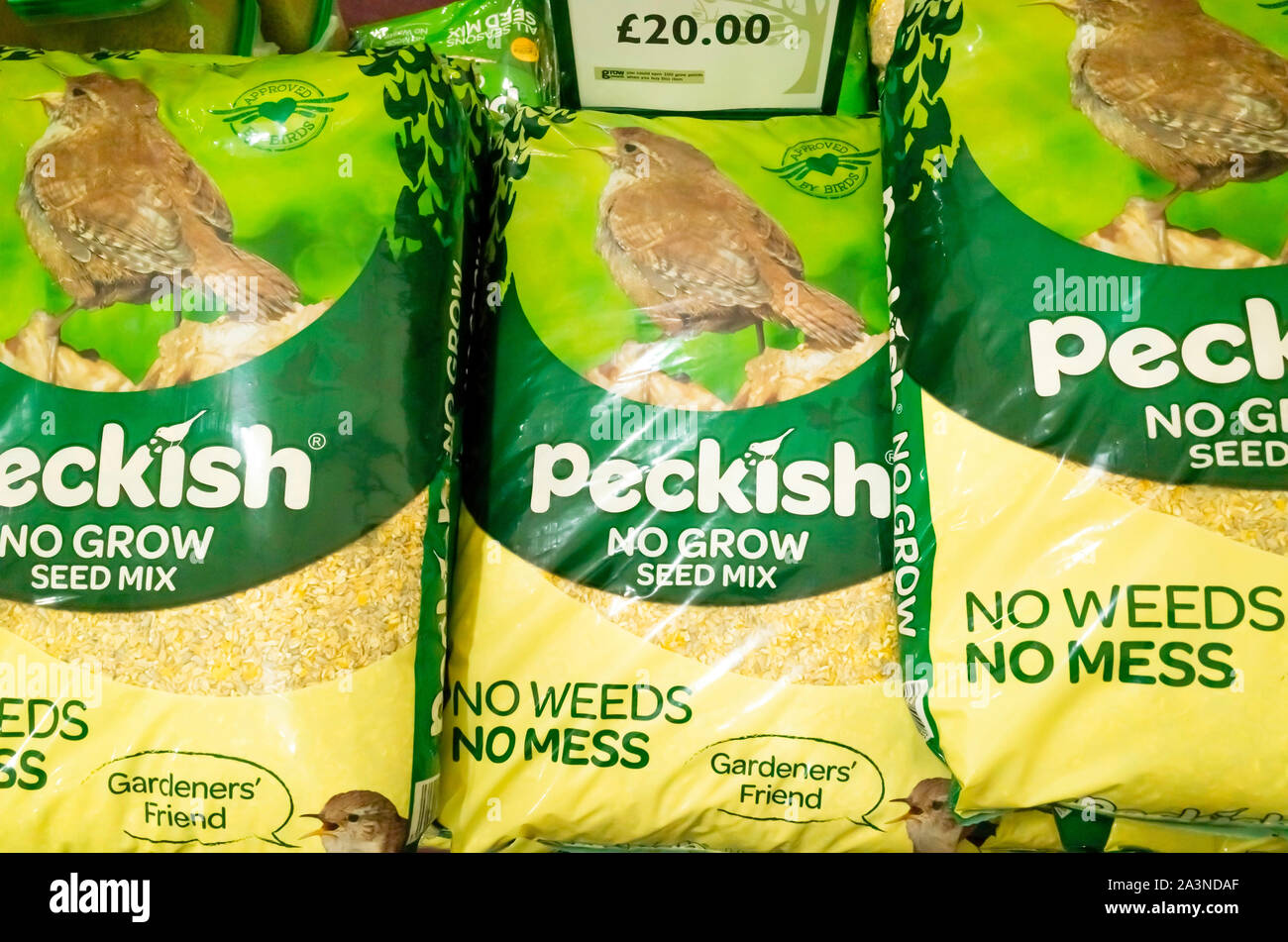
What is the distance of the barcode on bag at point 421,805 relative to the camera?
2.86ft

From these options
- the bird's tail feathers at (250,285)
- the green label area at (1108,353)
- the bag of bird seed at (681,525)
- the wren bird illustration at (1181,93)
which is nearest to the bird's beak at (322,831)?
the bag of bird seed at (681,525)

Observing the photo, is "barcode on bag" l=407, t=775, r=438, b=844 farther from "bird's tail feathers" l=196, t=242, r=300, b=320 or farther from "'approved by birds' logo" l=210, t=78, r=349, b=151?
"'approved by birds' logo" l=210, t=78, r=349, b=151

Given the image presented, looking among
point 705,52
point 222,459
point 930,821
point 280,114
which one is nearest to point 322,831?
point 222,459

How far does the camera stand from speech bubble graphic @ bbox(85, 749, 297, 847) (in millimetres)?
826

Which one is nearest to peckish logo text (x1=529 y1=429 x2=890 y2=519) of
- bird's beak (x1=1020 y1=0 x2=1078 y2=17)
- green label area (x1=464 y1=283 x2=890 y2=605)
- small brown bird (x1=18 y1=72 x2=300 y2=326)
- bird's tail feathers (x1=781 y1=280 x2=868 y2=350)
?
green label area (x1=464 y1=283 x2=890 y2=605)

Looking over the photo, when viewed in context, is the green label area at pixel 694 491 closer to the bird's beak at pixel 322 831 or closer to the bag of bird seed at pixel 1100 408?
the bag of bird seed at pixel 1100 408

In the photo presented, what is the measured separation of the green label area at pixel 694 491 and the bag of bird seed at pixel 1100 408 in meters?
0.06

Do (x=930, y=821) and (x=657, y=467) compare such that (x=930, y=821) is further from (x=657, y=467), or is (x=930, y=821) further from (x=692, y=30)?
(x=692, y=30)

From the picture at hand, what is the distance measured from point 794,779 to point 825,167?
64cm

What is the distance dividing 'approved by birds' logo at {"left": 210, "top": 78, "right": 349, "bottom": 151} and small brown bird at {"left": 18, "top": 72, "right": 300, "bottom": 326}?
6cm

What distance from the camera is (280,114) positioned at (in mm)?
938

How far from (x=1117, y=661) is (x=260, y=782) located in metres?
0.73

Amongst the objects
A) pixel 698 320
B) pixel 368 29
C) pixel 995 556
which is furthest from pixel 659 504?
pixel 368 29

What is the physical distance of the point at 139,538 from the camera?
862 millimetres
